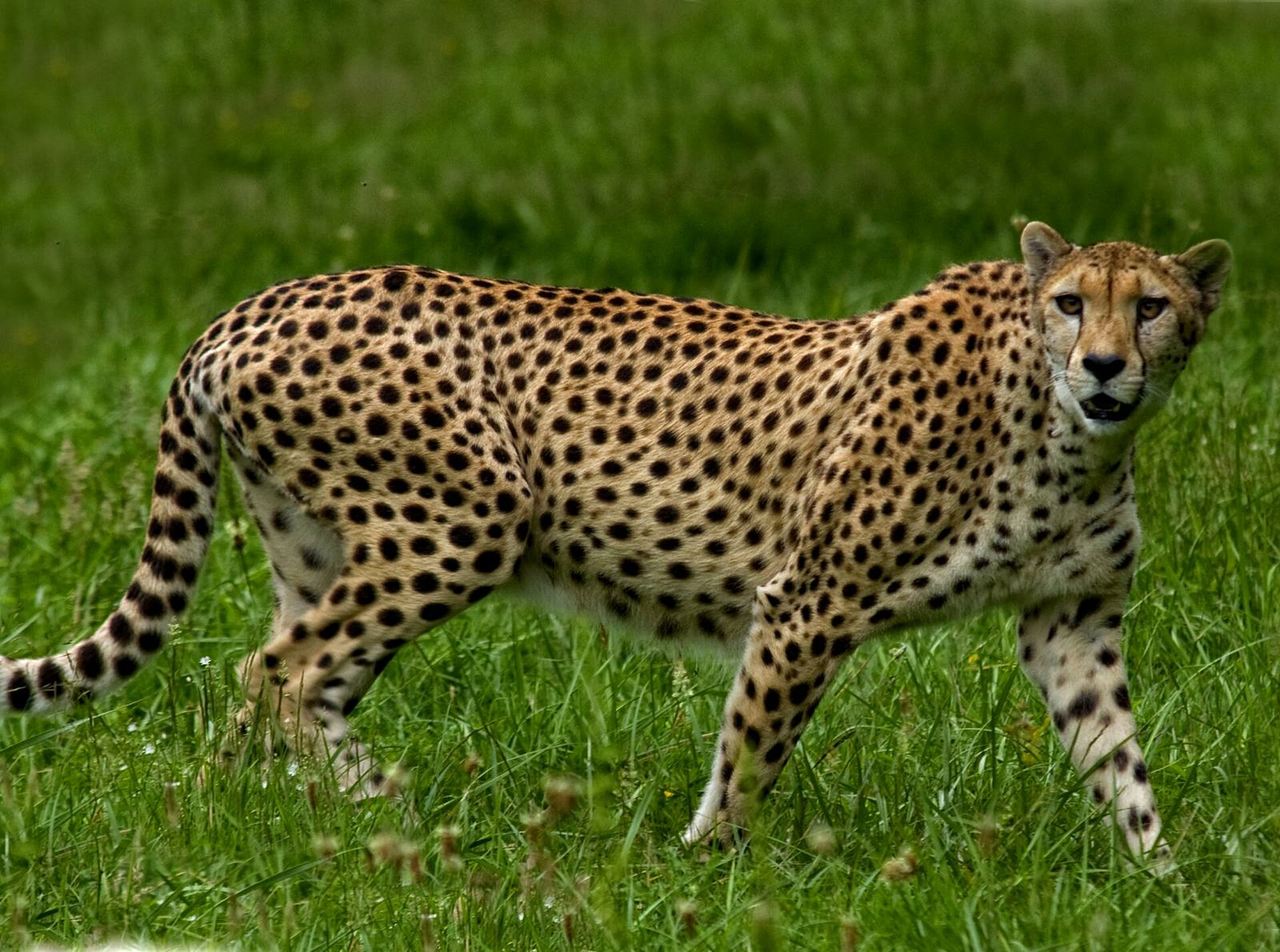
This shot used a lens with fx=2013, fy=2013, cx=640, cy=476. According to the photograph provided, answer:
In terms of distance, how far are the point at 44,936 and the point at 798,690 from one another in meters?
1.57

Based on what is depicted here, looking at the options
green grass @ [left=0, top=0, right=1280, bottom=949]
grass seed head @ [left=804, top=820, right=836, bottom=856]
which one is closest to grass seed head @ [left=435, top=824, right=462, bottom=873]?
green grass @ [left=0, top=0, right=1280, bottom=949]

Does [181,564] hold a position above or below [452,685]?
above

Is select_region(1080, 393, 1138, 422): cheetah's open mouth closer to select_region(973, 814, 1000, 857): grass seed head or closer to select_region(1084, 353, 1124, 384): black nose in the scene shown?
select_region(1084, 353, 1124, 384): black nose

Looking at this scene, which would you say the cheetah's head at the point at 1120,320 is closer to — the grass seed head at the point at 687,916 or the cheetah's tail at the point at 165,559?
the grass seed head at the point at 687,916

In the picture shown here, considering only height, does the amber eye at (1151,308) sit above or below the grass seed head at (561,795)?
above

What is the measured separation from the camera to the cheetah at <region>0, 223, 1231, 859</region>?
4172 millimetres

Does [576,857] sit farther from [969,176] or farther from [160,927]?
[969,176]

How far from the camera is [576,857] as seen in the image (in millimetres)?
3893

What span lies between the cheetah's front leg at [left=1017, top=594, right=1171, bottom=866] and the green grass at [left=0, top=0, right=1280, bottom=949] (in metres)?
0.10

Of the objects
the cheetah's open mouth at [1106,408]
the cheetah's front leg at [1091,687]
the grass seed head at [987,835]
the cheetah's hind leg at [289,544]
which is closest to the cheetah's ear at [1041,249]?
the cheetah's open mouth at [1106,408]

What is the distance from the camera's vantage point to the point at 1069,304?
159 inches

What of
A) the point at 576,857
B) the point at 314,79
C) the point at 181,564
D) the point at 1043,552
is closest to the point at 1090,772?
the point at 1043,552

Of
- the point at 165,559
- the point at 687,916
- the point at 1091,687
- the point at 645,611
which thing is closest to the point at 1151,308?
the point at 1091,687

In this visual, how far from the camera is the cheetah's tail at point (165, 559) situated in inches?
173
